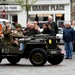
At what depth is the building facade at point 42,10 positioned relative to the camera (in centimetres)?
5153

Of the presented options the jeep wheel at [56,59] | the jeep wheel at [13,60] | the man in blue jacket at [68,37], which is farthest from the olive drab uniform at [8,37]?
the man in blue jacket at [68,37]

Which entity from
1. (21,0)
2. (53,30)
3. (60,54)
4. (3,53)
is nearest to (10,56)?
(3,53)

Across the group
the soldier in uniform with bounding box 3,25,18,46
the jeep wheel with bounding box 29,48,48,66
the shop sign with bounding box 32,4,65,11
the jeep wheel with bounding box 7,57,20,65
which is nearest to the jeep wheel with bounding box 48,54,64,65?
the jeep wheel with bounding box 29,48,48,66

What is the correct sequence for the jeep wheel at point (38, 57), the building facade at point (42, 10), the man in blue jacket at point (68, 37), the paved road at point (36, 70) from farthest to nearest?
the building facade at point (42, 10), the man in blue jacket at point (68, 37), the jeep wheel at point (38, 57), the paved road at point (36, 70)

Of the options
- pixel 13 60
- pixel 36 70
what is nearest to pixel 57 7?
pixel 13 60

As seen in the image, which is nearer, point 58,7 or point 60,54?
point 60,54

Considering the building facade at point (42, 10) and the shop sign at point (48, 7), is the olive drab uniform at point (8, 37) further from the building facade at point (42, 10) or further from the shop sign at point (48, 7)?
the shop sign at point (48, 7)

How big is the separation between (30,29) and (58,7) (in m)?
30.8

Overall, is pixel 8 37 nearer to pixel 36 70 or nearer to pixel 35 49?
pixel 35 49

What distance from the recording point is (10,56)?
18609mm

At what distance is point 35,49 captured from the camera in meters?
18.3

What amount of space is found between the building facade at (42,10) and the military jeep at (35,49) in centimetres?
3275

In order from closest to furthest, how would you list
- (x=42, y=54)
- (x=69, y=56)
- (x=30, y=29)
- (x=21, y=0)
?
(x=42, y=54)
(x=30, y=29)
(x=69, y=56)
(x=21, y=0)

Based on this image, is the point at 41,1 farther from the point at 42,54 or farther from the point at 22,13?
the point at 42,54
